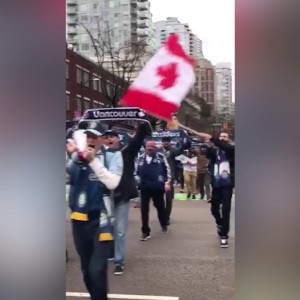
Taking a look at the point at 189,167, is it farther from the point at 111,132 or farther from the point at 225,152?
the point at 111,132

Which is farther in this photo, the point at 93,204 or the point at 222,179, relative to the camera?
the point at 93,204

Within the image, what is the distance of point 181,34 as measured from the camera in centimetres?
190

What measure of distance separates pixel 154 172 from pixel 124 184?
0.48 feet

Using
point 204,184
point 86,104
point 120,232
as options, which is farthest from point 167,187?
point 86,104

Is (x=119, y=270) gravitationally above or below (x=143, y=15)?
below

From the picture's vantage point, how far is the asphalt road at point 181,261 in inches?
74.9

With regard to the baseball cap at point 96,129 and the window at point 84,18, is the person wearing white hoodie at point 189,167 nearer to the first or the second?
the baseball cap at point 96,129

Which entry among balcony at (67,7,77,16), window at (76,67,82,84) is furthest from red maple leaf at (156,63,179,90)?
balcony at (67,7,77,16)

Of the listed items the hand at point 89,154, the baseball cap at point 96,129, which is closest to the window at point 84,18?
the baseball cap at point 96,129
